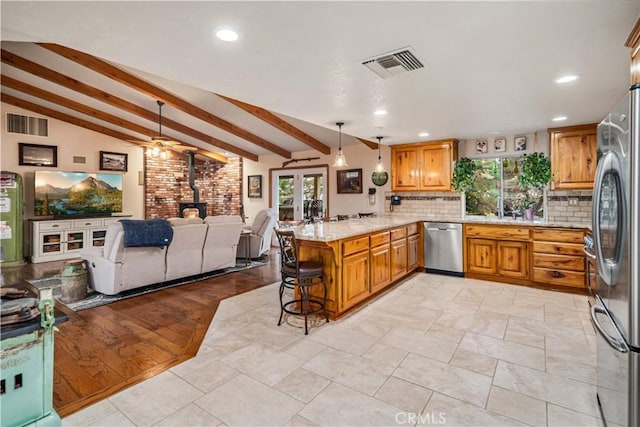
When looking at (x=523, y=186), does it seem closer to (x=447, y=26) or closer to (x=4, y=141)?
(x=447, y=26)

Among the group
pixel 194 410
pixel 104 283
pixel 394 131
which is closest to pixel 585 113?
pixel 394 131

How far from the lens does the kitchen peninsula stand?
3.34m

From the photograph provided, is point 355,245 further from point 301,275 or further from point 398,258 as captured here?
point 398,258

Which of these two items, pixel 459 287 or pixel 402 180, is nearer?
pixel 459 287

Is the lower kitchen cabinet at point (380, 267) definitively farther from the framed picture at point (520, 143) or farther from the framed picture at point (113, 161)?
the framed picture at point (113, 161)

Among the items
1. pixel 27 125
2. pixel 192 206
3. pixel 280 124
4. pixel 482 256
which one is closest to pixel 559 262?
pixel 482 256

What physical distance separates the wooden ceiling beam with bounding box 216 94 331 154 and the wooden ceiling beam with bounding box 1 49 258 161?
7.24ft

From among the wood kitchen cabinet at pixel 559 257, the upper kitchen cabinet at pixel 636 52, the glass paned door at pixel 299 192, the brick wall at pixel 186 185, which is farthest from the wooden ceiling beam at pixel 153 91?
the wood kitchen cabinet at pixel 559 257

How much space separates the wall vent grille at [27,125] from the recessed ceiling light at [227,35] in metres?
6.98

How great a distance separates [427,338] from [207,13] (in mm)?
2973

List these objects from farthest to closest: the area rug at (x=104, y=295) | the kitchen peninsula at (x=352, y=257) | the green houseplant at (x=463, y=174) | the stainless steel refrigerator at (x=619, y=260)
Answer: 1. the green houseplant at (x=463, y=174)
2. the area rug at (x=104, y=295)
3. the kitchen peninsula at (x=352, y=257)
4. the stainless steel refrigerator at (x=619, y=260)

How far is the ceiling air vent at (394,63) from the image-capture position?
233 cm

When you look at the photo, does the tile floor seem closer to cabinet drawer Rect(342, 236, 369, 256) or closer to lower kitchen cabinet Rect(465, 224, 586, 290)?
cabinet drawer Rect(342, 236, 369, 256)

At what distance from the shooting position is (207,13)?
1.81 m
